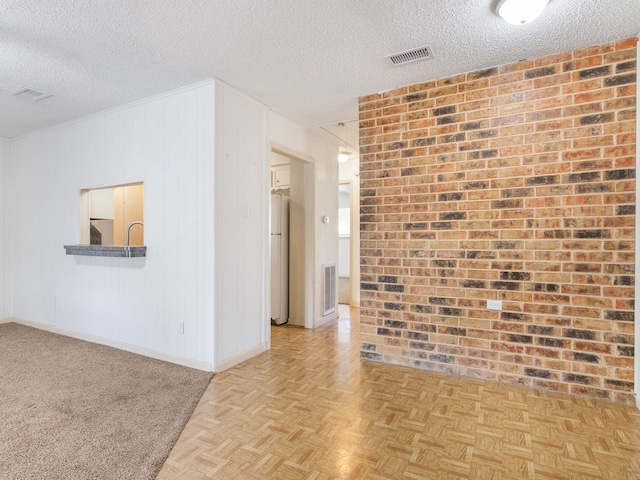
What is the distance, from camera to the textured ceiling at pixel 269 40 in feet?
6.75

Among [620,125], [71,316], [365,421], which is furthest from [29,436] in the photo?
[620,125]

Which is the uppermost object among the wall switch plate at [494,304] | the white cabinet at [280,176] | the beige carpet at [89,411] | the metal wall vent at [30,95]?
the metal wall vent at [30,95]

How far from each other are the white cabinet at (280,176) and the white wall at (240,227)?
70.2 inches

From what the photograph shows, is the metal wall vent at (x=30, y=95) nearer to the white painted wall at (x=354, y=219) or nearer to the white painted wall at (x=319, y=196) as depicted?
the white painted wall at (x=319, y=196)

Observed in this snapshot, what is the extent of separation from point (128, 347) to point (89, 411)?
133cm

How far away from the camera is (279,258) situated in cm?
474

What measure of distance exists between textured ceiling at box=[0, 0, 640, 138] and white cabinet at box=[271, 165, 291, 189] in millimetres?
2145

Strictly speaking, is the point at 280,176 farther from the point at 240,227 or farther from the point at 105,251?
the point at 105,251

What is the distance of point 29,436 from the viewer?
2.04m

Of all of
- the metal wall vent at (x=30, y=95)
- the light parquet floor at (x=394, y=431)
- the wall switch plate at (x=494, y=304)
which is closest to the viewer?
the light parquet floor at (x=394, y=431)

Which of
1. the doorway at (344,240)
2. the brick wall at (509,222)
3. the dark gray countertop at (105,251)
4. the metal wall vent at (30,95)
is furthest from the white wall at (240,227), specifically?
the doorway at (344,240)

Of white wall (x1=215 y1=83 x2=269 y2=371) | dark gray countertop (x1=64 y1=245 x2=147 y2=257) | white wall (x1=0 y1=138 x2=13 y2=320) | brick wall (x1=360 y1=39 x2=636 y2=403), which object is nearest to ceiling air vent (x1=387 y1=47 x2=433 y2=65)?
brick wall (x1=360 y1=39 x2=636 y2=403)

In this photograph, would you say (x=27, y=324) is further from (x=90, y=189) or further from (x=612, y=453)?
(x=612, y=453)

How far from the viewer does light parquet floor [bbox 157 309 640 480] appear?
174cm
